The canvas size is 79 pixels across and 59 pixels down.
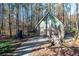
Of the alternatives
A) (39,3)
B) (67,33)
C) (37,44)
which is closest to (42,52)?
(37,44)

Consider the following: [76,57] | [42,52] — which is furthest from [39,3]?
[76,57]

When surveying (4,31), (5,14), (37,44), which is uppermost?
(5,14)

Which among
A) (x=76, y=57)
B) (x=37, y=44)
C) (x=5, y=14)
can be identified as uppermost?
(x=5, y=14)

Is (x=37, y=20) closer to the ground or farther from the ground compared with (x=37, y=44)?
farther from the ground

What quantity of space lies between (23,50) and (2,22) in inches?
10.9

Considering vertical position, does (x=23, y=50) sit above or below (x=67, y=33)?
below

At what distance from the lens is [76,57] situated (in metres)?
1.62

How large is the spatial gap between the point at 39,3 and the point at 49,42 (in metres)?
0.32

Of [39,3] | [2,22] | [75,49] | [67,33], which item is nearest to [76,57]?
[75,49]

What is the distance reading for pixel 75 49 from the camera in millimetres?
1629

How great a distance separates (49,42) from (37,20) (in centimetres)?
20

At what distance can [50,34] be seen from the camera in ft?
5.41

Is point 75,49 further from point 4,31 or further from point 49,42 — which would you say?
point 4,31

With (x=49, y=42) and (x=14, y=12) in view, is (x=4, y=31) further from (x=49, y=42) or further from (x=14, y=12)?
(x=49, y=42)
